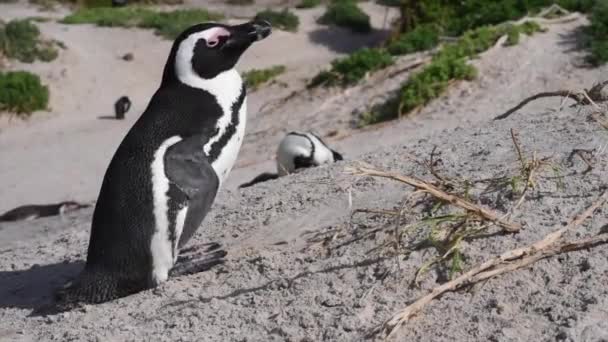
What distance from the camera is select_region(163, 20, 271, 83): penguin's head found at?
379 cm

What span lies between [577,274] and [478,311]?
0.35 m

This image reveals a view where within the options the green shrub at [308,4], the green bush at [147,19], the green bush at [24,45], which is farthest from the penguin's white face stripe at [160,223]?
the green shrub at [308,4]

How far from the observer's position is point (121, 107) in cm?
1259

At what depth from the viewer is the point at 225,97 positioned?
3805 mm

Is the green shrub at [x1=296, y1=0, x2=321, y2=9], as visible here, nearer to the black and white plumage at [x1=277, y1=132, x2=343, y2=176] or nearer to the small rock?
the small rock

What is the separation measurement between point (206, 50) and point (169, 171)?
1.79 feet

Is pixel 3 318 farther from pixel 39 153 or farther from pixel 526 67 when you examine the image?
pixel 39 153

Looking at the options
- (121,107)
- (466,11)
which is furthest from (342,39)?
(466,11)

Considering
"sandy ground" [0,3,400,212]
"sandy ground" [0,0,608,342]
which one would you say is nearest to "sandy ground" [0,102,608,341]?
"sandy ground" [0,0,608,342]

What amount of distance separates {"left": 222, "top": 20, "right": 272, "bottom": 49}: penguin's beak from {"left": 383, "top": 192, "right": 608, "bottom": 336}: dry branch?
4.87 ft

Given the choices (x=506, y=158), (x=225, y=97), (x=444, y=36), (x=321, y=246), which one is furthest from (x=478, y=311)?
(x=444, y=36)

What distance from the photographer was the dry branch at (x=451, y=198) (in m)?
3.07

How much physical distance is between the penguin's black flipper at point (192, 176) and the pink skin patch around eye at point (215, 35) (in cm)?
41

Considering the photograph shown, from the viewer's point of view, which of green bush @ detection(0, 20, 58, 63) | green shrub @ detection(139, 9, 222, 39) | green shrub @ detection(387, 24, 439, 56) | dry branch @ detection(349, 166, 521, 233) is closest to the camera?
dry branch @ detection(349, 166, 521, 233)
